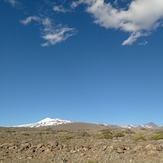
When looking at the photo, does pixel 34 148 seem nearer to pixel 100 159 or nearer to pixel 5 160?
pixel 5 160

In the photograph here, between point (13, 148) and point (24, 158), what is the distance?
14.2 ft

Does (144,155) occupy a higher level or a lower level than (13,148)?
lower

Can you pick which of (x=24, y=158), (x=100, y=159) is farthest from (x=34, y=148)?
(x=100, y=159)

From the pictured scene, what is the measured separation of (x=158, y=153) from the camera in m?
18.7

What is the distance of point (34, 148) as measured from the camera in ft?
77.6

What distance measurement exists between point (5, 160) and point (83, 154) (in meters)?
4.57

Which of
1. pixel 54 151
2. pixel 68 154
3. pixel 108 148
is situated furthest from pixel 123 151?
pixel 54 151

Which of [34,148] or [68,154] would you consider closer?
[68,154]

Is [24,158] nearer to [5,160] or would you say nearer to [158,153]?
[5,160]

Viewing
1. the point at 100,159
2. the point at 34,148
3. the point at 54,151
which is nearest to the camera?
the point at 100,159

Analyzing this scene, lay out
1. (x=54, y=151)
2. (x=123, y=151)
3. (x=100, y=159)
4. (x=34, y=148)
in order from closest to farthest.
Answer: (x=100, y=159), (x=123, y=151), (x=54, y=151), (x=34, y=148)

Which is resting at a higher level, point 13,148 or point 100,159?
point 13,148

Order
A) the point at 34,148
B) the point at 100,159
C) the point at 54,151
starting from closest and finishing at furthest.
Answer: the point at 100,159, the point at 54,151, the point at 34,148

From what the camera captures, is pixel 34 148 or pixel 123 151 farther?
pixel 34 148
